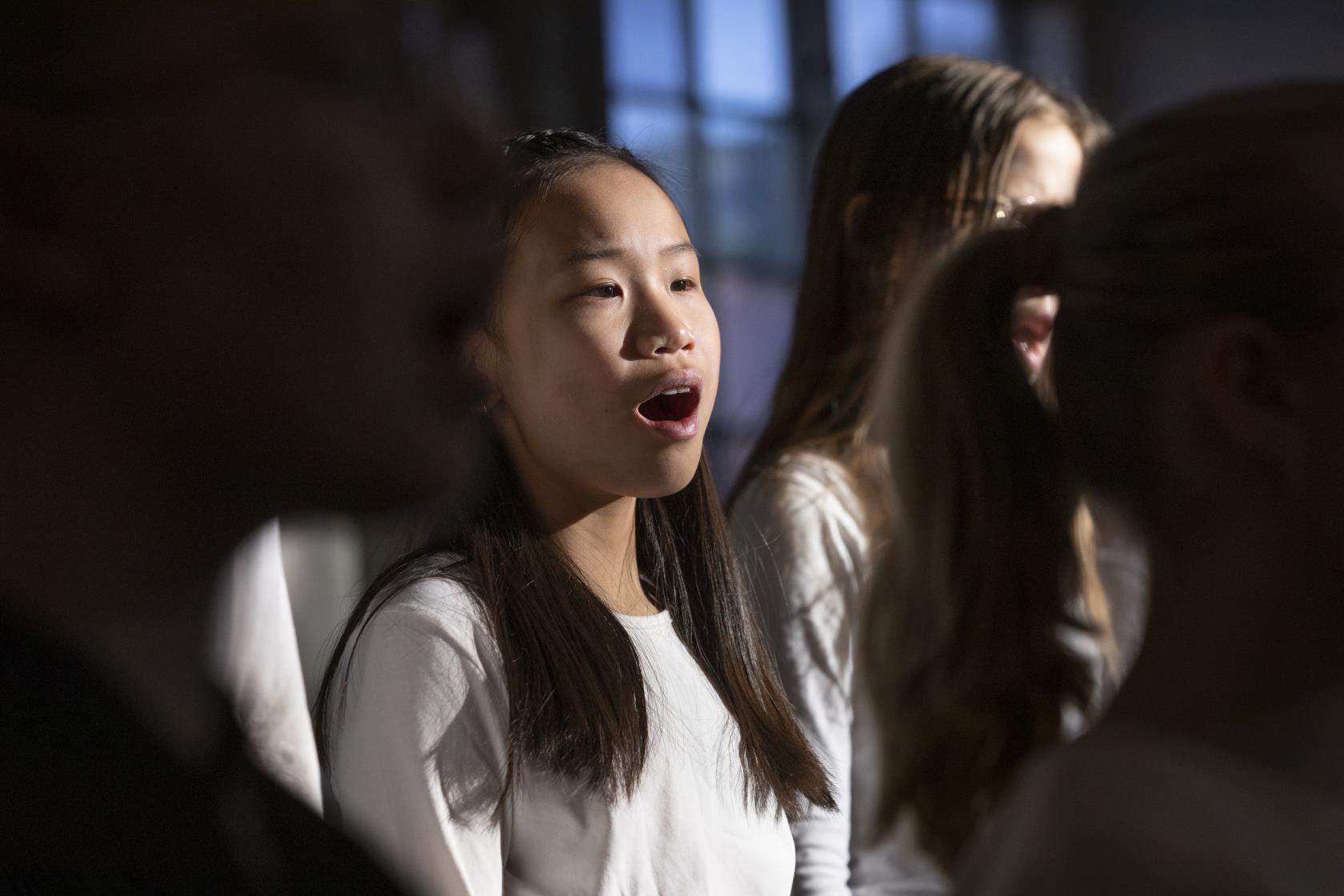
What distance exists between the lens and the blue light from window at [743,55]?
20.4 ft

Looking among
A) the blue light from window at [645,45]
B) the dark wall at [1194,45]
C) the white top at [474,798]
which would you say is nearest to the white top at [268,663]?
the white top at [474,798]

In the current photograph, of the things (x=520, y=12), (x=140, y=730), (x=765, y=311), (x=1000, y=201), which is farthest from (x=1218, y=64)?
(x=140, y=730)

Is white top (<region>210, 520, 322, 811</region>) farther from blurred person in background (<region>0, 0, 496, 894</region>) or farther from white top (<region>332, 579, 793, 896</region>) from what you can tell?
blurred person in background (<region>0, 0, 496, 894</region>)

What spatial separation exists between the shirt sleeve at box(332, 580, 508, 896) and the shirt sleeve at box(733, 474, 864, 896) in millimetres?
439

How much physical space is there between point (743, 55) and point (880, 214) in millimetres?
4882

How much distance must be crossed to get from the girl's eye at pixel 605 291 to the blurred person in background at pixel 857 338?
386 mm

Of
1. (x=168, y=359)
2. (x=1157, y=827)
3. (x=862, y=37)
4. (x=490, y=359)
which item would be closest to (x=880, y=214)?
(x=490, y=359)

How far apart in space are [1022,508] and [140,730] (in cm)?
Result: 57

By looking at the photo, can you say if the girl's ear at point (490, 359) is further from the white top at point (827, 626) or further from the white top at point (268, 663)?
the white top at point (827, 626)

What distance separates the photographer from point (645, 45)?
5.88 metres

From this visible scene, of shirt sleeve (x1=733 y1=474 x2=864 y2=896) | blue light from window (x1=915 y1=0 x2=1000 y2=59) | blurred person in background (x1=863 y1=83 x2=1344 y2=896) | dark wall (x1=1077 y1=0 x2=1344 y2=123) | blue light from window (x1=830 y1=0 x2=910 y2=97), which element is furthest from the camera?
blue light from window (x1=915 y1=0 x2=1000 y2=59)

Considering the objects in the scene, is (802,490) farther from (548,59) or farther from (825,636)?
(548,59)

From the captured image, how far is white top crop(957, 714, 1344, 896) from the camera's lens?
2.30 ft

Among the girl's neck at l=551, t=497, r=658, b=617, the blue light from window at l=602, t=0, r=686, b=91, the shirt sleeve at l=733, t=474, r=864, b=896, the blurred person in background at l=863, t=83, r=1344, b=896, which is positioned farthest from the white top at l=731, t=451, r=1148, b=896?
the blue light from window at l=602, t=0, r=686, b=91
